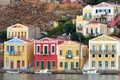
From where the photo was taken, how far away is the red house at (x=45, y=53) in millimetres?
108812

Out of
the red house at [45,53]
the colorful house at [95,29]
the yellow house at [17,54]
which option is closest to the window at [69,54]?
the red house at [45,53]

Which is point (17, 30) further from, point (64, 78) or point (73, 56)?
point (64, 78)

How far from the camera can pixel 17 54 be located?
110125 millimetres

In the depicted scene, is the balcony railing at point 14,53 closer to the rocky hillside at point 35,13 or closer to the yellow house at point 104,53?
the yellow house at point 104,53

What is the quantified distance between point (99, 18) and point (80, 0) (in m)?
13.1

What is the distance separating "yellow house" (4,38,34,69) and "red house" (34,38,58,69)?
4.52 feet

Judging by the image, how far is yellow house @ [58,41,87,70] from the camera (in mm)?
107812

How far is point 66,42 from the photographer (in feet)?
356

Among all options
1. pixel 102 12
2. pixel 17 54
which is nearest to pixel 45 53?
pixel 17 54

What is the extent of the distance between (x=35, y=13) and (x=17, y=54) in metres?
22.8

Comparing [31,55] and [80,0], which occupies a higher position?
[80,0]

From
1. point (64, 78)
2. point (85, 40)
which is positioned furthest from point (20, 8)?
point (64, 78)

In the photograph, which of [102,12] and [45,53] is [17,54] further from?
[102,12]

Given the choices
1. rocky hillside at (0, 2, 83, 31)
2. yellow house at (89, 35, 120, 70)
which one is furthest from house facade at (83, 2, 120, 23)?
yellow house at (89, 35, 120, 70)
